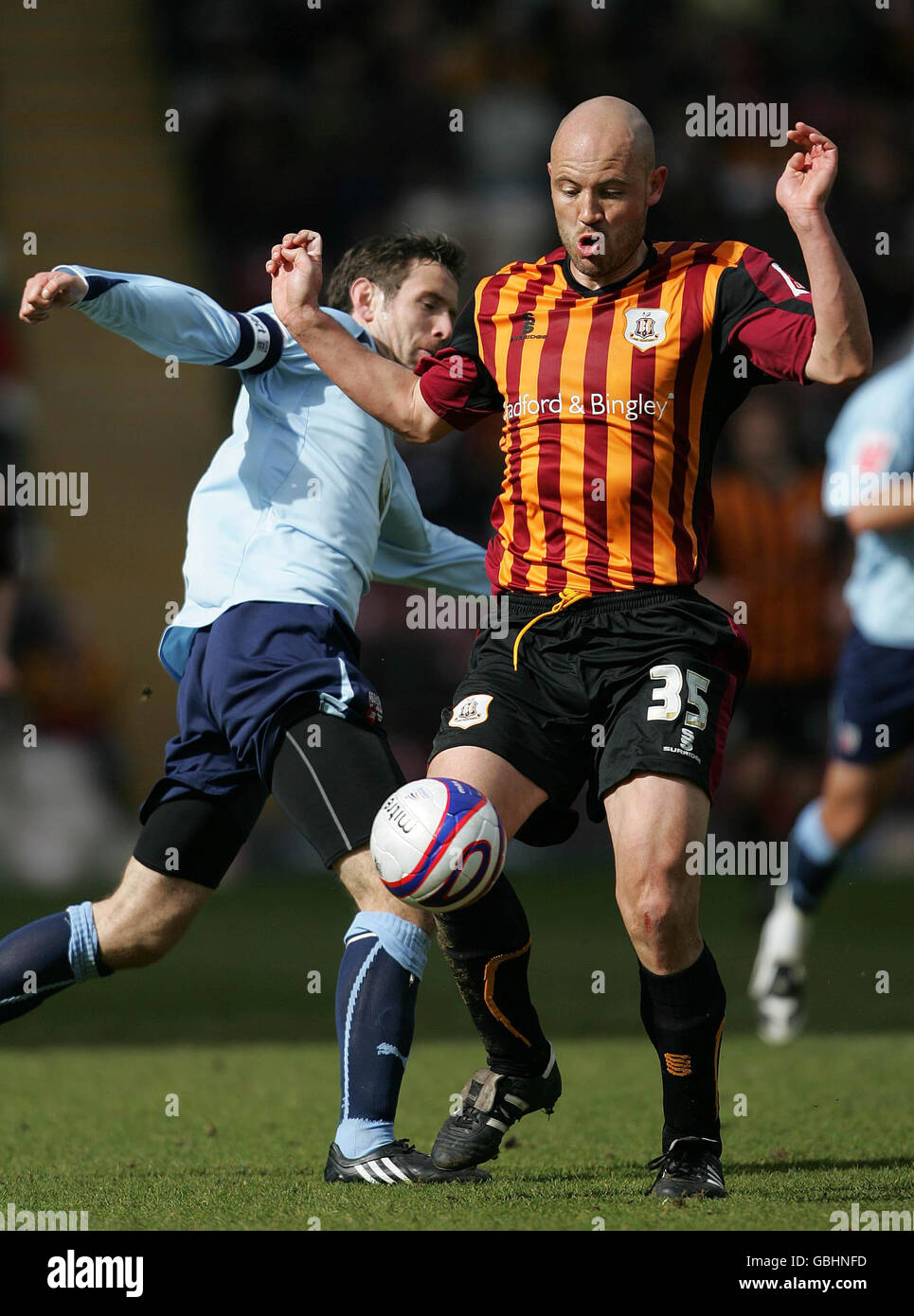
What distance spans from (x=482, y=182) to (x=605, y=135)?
33.3 feet

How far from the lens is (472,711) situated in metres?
4.03

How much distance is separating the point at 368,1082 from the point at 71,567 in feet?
33.3

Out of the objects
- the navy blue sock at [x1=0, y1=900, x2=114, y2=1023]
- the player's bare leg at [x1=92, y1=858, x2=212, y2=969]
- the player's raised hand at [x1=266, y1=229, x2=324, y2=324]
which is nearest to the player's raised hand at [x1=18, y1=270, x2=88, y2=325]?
the player's raised hand at [x1=266, y1=229, x2=324, y2=324]

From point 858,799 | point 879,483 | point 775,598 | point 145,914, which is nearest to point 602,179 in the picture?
point 145,914

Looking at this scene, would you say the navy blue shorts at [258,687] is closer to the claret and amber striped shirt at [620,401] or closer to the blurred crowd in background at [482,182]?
the claret and amber striped shirt at [620,401]

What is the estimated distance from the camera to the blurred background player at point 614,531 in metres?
3.82

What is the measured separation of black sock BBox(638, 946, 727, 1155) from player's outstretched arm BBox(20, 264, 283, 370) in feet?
5.80

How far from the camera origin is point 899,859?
11.9m

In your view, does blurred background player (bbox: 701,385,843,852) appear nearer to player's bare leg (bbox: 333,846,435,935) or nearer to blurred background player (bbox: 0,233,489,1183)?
blurred background player (bbox: 0,233,489,1183)

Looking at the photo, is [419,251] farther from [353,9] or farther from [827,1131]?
[353,9]

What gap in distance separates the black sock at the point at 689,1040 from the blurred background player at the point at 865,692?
8.53 ft

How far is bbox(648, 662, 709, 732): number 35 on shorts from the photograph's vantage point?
3834 millimetres
